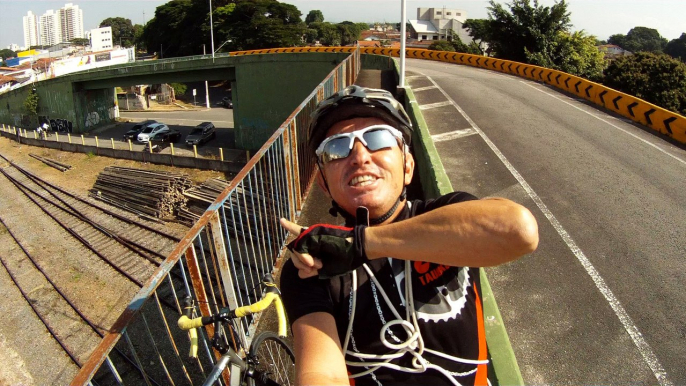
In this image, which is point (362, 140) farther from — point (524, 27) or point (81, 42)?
point (81, 42)

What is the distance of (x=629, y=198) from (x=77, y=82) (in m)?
47.0

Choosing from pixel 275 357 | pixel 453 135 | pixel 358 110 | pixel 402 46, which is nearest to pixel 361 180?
pixel 358 110

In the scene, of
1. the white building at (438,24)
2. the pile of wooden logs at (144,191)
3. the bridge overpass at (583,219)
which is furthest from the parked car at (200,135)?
the white building at (438,24)

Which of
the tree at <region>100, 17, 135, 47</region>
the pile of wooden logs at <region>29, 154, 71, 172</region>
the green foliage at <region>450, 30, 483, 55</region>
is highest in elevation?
the tree at <region>100, 17, 135, 47</region>

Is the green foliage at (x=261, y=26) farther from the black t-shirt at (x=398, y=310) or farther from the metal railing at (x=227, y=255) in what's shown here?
the black t-shirt at (x=398, y=310)

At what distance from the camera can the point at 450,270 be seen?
6.10ft

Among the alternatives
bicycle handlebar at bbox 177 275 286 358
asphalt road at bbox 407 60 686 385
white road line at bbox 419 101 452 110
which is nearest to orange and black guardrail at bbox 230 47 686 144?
asphalt road at bbox 407 60 686 385

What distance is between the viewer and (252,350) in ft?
8.82

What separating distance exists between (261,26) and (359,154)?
5692 cm

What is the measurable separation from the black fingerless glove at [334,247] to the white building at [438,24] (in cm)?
9323

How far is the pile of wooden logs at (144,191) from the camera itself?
21000 mm

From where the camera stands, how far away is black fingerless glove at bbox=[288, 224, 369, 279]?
1.62 meters

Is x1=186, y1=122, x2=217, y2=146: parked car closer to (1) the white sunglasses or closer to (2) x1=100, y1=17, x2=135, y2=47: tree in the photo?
(1) the white sunglasses

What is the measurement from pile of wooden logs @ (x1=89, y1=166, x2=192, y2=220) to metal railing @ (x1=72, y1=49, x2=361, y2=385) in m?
10.2
